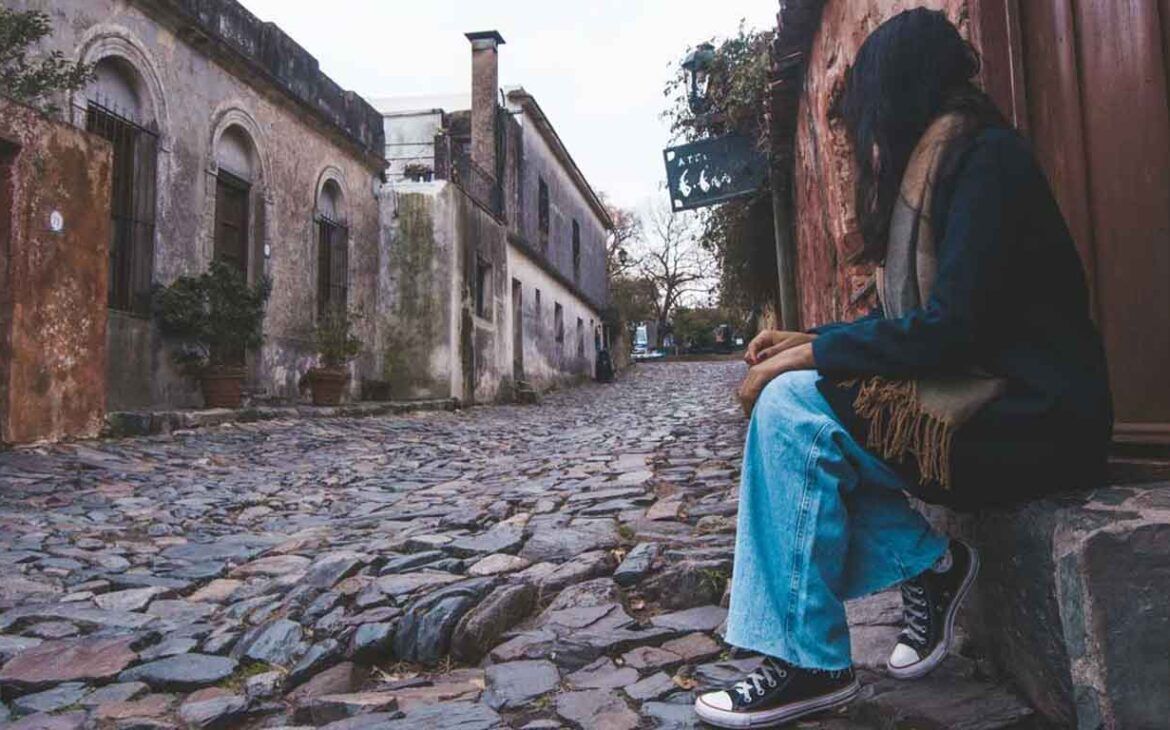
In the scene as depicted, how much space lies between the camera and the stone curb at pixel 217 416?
7.14m

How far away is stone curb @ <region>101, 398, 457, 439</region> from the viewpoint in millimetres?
7137

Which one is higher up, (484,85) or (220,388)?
(484,85)

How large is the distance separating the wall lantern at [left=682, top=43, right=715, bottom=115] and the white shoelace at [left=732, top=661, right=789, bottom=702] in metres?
6.95

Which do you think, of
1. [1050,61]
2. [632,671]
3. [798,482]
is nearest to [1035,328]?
[798,482]

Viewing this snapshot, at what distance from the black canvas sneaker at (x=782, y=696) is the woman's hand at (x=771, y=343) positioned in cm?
66

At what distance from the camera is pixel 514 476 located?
5.57m

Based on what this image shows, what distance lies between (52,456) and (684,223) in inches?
1390

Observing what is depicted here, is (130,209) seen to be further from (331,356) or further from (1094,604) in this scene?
(1094,604)

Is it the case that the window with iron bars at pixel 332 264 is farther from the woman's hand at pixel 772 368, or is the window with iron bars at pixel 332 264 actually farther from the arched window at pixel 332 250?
the woman's hand at pixel 772 368

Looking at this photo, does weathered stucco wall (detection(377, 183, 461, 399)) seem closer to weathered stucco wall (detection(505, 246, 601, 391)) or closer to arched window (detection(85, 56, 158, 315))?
weathered stucco wall (detection(505, 246, 601, 391))

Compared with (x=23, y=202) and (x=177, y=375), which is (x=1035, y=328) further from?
(x=177, y=375)

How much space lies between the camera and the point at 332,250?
41.6ft

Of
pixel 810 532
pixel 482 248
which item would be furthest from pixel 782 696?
pixel 482 248

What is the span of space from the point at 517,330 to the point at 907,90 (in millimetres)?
17261
